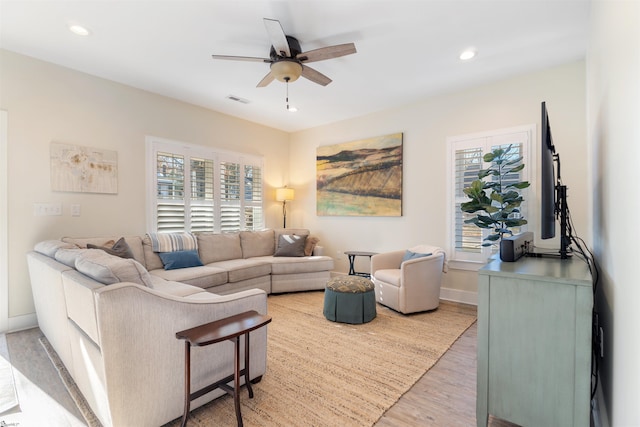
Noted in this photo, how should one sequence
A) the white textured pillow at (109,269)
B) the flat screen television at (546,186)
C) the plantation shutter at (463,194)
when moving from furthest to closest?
the plantation shutter at (463,194) < the flat screen television at (546,186) < the white textured pillow at (109,269)

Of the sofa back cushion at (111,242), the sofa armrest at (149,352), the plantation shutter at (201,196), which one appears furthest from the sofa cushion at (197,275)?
Answer: the sofa armrest at (149,352)

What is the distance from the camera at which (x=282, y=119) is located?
5.34 metres

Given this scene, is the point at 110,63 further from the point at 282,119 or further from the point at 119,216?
the point at 282,119

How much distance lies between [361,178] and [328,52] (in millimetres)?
2731

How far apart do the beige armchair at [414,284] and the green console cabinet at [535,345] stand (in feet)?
6.18

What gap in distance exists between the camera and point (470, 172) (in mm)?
4023

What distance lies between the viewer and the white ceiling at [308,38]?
2424mm

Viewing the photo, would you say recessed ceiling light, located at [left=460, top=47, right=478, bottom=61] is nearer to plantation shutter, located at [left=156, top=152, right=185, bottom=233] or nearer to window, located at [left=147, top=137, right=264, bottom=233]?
window, located at [left=147, top=137, right=264, bottom=233]

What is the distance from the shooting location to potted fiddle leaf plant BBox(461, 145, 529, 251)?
3287 millimetres

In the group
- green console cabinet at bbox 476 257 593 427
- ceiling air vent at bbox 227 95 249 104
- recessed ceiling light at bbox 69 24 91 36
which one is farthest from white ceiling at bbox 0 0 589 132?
green console cabinet at bbox 476 257 593 427

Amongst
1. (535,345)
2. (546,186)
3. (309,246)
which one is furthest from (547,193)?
(309,246)

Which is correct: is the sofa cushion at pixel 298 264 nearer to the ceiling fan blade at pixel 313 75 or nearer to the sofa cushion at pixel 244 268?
the sofa cushion at pixel 244 268

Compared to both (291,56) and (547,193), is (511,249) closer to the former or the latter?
(547,193)

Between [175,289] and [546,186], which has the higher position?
[546,186]
